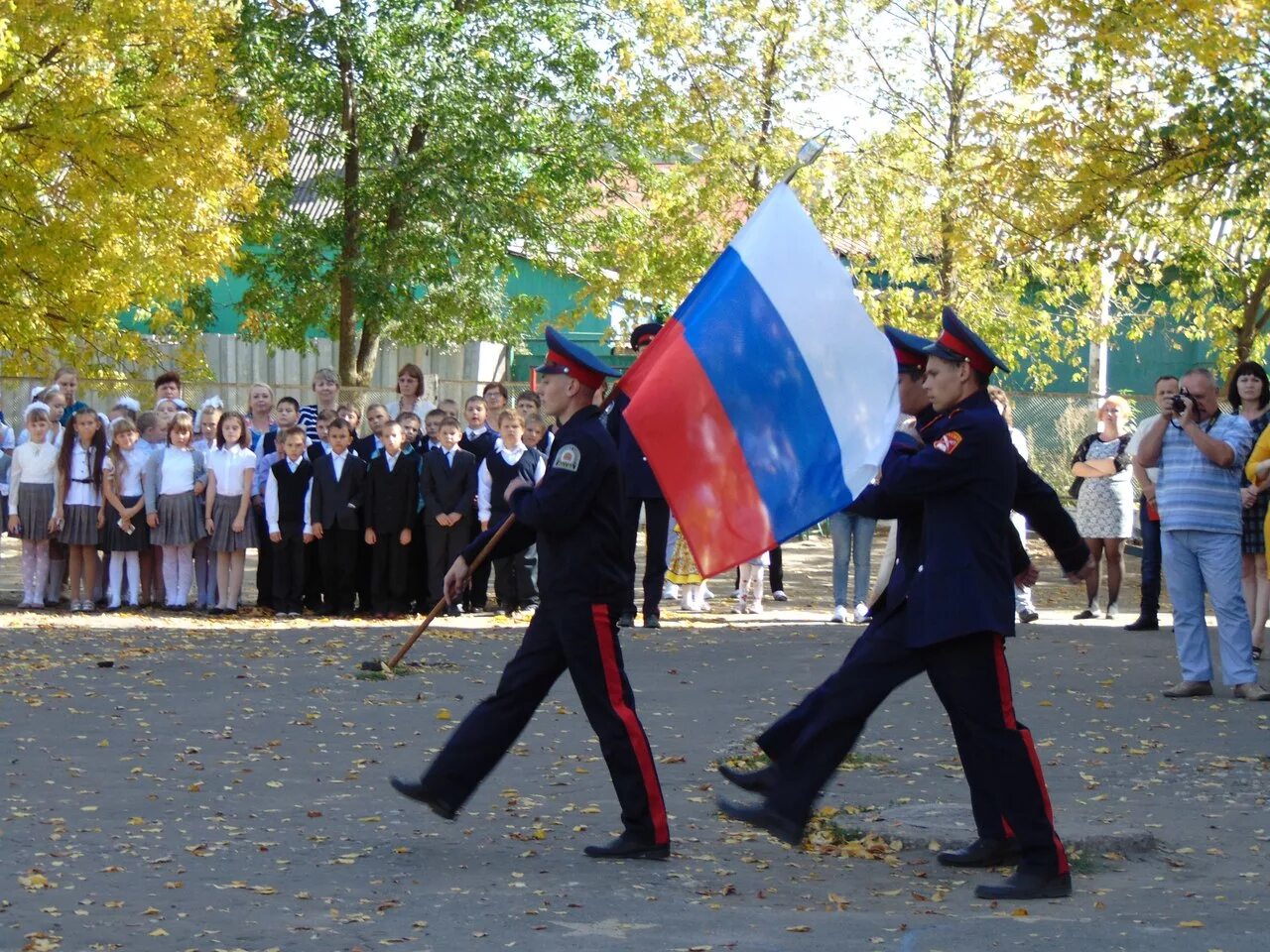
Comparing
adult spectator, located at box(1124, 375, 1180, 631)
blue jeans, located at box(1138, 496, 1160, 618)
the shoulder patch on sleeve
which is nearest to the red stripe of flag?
the shoulder patch on sleeve

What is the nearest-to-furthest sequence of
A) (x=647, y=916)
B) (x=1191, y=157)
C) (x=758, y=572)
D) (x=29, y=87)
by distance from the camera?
1. (x=647, y=916)
2. (x=1191, y=157)
3. (x=758, y=572)
4. (x=29, y=87)

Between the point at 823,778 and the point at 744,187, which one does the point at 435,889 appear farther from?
the point at 744,187

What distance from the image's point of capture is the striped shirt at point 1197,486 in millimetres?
10609

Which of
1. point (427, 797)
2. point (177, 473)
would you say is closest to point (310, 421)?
point (177, 473)

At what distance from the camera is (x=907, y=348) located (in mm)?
6910

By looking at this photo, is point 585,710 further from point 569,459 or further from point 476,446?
point 476,446

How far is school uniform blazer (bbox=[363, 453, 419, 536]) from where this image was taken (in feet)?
51.1

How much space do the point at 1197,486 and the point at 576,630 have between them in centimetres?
529

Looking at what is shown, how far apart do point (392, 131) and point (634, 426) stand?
22941 millimetres

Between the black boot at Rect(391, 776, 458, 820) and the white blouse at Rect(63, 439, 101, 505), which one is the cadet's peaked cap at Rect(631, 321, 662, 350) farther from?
the white blouse at Rect(63, 439, 101, 505)

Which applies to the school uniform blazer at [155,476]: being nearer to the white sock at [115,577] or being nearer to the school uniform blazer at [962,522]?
the white sock at [115,577]

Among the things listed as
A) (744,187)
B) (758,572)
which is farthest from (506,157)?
(758,572)

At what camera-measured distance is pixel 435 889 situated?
6195 mm

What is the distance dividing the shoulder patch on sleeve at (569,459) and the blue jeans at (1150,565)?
8671 millimetres
